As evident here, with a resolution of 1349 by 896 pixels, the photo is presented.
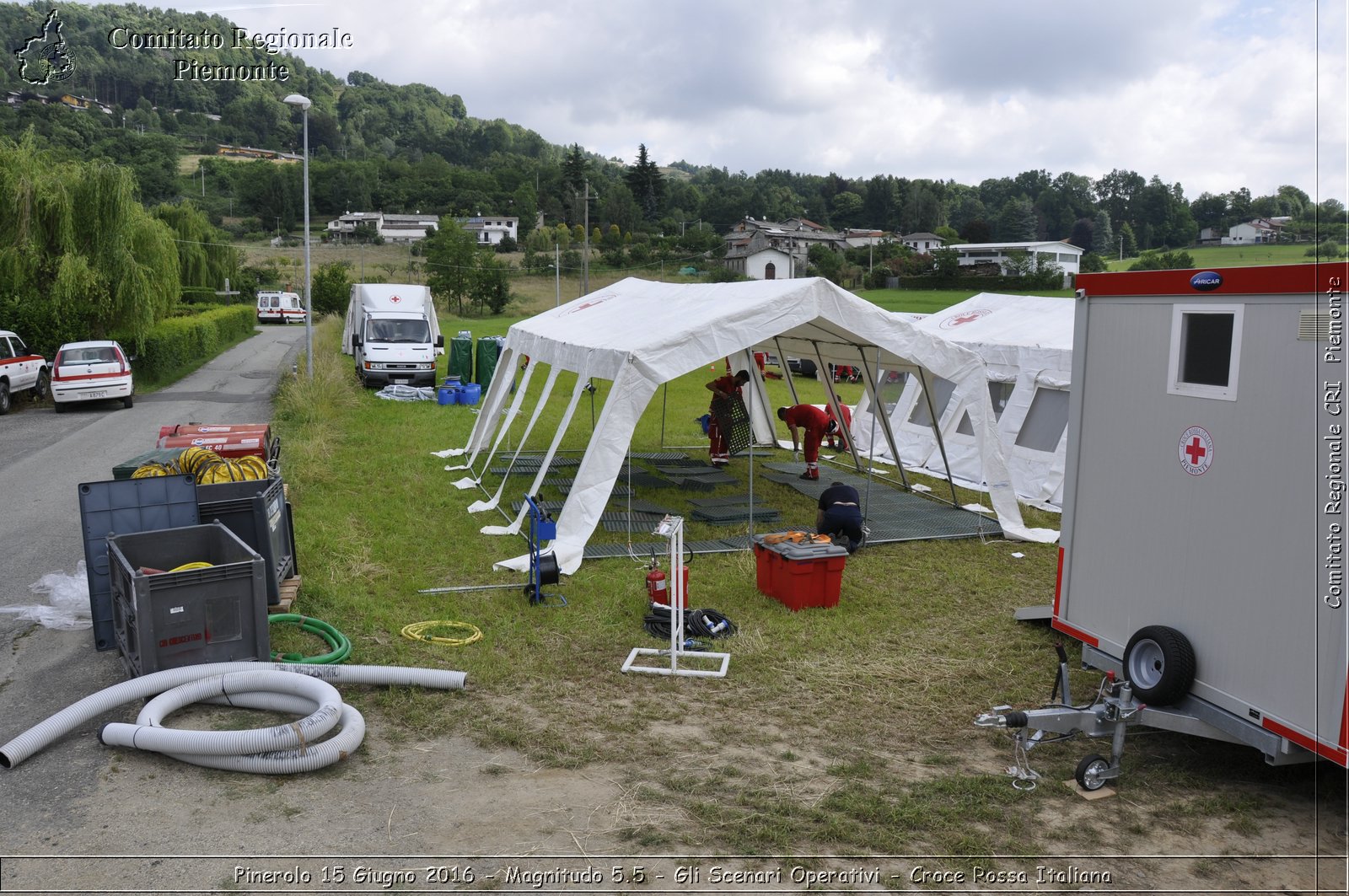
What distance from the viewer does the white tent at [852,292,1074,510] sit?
1337 centimetres

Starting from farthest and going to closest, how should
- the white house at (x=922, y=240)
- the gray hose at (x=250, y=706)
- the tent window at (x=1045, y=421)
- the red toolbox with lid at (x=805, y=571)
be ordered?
the white house at (x=922, y=240), the tent window at (x=1045, y=421), the red toolbox with lid at (x=805, y=571), the gray hose at (x=250, y=706)

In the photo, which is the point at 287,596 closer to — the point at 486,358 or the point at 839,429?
the point at 839,429

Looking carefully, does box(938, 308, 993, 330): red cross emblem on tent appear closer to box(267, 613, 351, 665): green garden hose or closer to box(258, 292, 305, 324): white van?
box(267, 613, 351, 665): green garden hose

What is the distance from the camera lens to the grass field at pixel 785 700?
16.3ft

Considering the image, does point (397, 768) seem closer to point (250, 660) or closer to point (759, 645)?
point (250, 660)

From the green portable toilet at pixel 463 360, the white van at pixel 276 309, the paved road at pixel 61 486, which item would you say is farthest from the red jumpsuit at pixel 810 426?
the white van at pixel 276 309

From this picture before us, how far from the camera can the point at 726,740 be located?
19.7 feet

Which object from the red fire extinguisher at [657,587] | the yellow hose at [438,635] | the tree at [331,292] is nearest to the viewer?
the yellow hose at [438,635]

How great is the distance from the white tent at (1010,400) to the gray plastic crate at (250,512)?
786 cm

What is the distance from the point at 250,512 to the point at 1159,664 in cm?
684

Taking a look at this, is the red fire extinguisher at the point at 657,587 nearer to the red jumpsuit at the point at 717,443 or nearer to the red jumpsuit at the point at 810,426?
the red jumpsuit at the point at 810,426

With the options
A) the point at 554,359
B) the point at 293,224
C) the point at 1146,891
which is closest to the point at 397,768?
the point at 1146,891

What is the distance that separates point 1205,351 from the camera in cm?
547

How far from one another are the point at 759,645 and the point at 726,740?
1.72m
